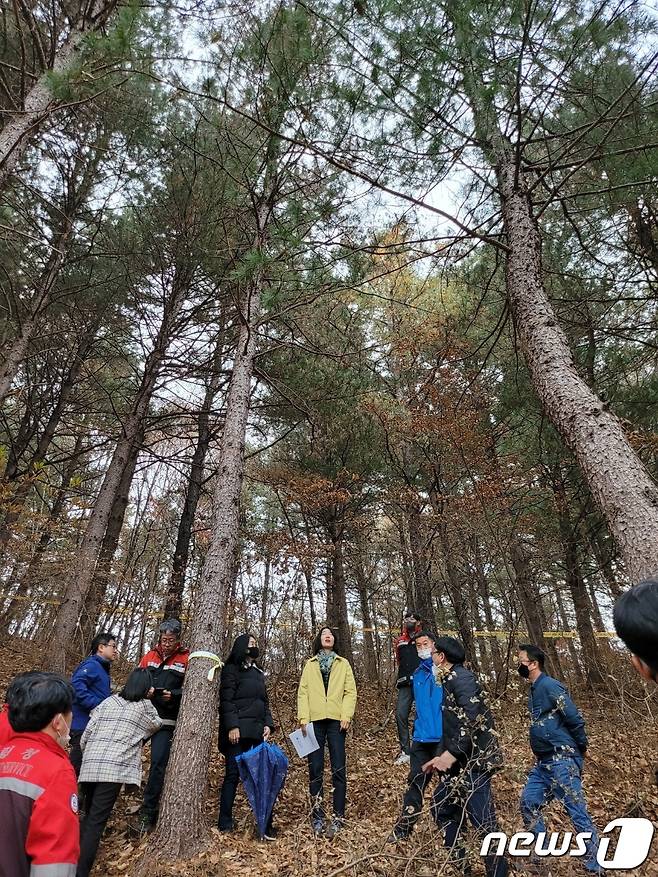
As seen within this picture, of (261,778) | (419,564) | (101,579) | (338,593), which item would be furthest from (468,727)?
(101,579)

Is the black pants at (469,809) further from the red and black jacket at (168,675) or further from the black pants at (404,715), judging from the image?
the black pants at (404,715)

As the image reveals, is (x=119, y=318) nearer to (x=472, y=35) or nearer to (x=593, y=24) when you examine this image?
(x=472, y=35)

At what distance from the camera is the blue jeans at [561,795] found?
2.78 m

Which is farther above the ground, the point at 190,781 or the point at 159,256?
the point at 159,256

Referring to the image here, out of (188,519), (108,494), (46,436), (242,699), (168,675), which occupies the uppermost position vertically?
(46,436)

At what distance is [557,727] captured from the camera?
11.0 feet

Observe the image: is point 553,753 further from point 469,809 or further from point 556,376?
point 556,376

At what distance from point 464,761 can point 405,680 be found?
2805 mm

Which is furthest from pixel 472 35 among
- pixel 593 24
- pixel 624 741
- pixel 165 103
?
pixel 624 741

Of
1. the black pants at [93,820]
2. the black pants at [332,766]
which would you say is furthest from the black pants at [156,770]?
the black pants at [332,766]

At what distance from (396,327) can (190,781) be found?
8647 mm

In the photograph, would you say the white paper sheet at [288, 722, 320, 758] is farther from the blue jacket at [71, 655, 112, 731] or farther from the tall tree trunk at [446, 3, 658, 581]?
the tall tree trunk at [446, 3, 658, 581]

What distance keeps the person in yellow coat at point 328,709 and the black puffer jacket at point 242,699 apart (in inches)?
14.1

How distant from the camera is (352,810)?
459 centimetres
